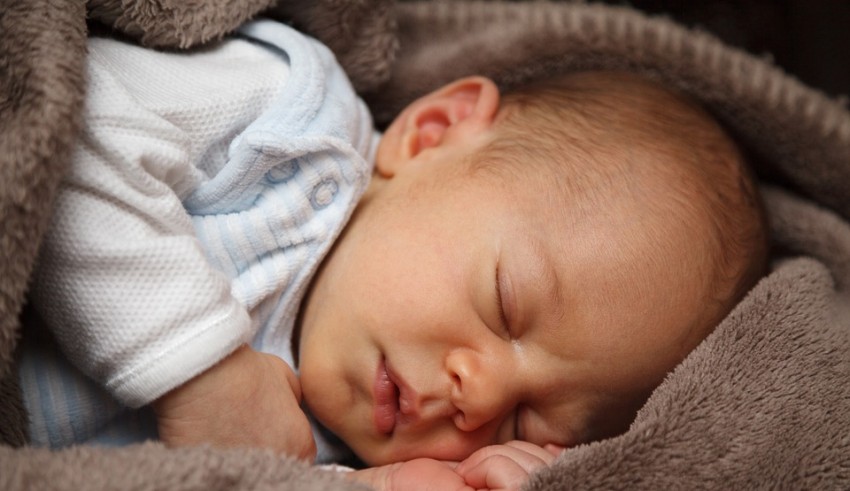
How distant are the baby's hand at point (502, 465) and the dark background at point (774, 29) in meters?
1.03

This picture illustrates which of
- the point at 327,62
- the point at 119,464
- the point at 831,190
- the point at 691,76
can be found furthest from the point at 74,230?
the point at 831,190

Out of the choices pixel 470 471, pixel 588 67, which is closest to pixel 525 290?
pixel 470 471

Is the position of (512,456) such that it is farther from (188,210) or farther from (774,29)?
(774,29)

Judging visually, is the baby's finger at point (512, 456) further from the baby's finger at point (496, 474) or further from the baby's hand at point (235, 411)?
the baby's hand at point (235, 411)

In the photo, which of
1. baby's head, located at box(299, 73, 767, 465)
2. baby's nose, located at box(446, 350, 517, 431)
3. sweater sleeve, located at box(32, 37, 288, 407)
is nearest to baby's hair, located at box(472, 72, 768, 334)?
baby's head, located at box(299, 73, 767, 465)

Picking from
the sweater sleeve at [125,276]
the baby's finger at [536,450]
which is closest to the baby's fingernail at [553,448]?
the baby's finger at [536,450]

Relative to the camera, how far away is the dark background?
1.69m

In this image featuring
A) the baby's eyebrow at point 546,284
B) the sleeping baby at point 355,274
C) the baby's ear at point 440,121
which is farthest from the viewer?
the baby's ear at point 440,121

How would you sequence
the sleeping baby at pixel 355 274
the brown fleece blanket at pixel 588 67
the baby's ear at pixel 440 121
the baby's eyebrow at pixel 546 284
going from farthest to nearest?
the baby's ear at pixel 440 121 < the baby's eyebrow at pixel 546 284 < the sleeping baby at pixel 355 274 < the brown fleece blanket at pixel 588 67

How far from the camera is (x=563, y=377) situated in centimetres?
112

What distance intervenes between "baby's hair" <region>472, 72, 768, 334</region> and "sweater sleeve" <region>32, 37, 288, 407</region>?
0.46m

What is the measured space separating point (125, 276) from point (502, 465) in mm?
515

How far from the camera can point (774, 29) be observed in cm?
173

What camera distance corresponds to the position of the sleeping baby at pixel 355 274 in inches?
38.5
